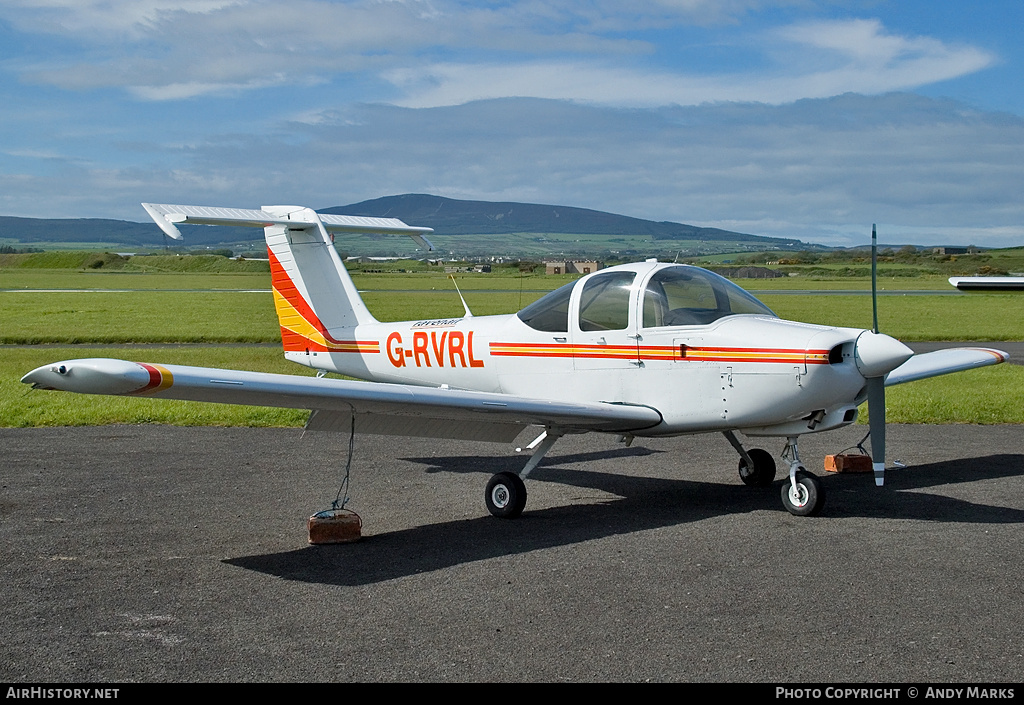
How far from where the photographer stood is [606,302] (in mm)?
8750

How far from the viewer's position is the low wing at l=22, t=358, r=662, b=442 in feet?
18.6

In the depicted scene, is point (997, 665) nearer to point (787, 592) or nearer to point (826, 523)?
point (787, 592)

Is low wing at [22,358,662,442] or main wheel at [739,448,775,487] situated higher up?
low wing at [22,358,662,442]

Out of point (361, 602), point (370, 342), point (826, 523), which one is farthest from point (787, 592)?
point (370, 342)

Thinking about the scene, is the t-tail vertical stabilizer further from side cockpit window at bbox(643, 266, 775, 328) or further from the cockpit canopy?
side cockpit window at bbox(643, 266, 775, 328)

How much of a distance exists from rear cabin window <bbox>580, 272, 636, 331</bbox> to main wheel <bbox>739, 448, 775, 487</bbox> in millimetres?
2009

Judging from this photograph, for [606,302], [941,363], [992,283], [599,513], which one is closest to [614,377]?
[606,302]

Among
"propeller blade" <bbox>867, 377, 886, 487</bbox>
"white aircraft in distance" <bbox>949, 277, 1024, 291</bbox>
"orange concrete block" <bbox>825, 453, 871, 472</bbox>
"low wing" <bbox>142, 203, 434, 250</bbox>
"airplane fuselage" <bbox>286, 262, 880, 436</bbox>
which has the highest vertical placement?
"low wing" <bbox>142, 203, 434, 250</bbox>

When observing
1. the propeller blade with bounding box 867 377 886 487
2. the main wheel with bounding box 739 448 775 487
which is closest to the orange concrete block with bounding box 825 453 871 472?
the main wheel with bounding box 739 448 775 487

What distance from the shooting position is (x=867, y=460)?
1017cm

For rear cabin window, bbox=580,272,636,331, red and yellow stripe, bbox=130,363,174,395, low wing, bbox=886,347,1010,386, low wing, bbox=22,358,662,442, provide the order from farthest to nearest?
low wing, bbox=886,347,1010,386 → rear cabin window, bbox=580,272,636,331 → red and yellow stripe, bbox=130,363,174,395 → low wing, bbox=22,358,662,442

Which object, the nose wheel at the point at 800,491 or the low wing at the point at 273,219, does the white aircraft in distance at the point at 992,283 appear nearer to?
the nose wheel at the point at 800,491

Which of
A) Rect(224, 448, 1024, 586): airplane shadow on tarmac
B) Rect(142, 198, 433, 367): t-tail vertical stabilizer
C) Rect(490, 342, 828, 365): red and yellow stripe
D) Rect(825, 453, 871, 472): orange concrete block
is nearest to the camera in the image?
Rect(224, 448, 1024, 586): airplane shadow on tarmac

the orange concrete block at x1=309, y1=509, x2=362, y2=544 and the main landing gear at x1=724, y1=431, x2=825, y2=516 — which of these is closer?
the orange concrete block at x1=309, y1=509, x2=362, y2=544
